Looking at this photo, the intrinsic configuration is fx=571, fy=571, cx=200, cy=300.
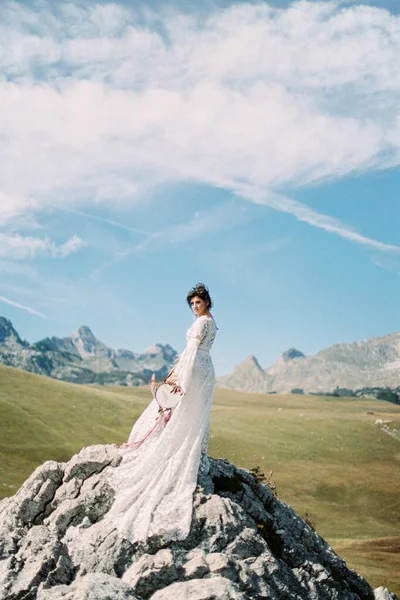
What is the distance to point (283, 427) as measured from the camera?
298 ft

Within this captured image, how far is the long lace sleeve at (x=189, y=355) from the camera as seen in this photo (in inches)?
655

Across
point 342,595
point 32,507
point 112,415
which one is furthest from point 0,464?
point 342,595

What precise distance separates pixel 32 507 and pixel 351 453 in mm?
71672

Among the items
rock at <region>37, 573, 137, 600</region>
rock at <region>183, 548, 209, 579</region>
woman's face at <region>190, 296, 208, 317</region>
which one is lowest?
rock at <region>37, 573, 137, 600</region>

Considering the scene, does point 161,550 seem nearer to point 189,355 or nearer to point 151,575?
point 151,575

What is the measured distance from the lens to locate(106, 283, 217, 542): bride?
14.8 metres

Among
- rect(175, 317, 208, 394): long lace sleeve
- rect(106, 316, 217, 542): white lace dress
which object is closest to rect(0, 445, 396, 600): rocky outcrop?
rect(106, 316, 217, 542): white lace dress

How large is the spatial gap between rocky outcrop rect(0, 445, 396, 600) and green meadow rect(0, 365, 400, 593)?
58.0ft

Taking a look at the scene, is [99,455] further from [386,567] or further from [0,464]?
[0,464]

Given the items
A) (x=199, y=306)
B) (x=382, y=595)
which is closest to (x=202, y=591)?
(x=199, y=306)

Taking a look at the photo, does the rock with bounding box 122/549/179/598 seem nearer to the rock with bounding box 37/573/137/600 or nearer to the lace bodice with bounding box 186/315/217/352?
the rock with bounding box 37/573/137/600

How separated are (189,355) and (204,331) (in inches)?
33.0

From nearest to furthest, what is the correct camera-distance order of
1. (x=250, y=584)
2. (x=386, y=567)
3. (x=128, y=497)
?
(x=250, y=584), (x=128, y=497), (x=386, y=567)

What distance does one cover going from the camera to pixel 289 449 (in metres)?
80.2
